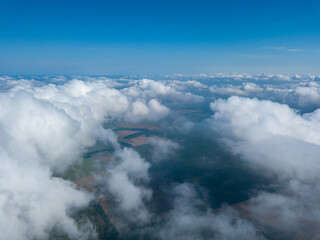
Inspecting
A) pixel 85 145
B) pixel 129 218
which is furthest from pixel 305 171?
pixel 85 145

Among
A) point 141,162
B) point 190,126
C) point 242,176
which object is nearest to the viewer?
point 242,176

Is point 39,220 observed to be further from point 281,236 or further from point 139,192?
point 281,236

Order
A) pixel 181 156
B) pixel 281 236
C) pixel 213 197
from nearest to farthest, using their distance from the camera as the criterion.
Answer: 1. pixel 281 236
2. pixel 213 197
3. pixel 181 156

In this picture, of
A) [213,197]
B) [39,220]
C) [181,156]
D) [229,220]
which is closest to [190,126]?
[181,156]

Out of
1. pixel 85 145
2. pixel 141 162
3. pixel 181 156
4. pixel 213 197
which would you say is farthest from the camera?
pixel 85 145

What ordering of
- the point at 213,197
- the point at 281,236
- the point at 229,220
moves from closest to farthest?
the point at 281,236
the point at 229,220
the point at 213,197

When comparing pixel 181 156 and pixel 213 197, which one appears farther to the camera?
pixel 181 156

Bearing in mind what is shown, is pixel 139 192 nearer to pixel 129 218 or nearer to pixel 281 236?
pixel 129 218

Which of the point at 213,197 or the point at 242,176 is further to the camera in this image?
the point at 242,176
